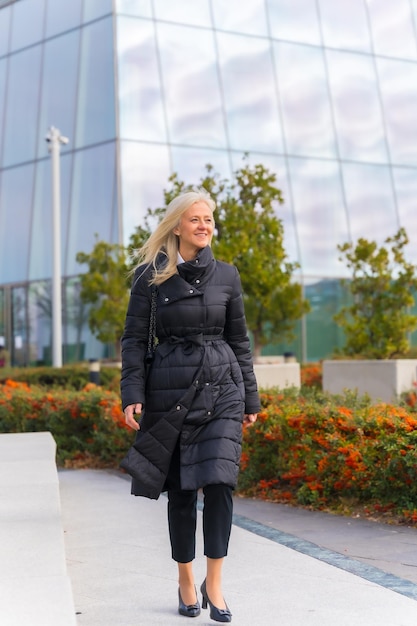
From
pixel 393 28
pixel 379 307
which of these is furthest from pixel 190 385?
pixel 393 28

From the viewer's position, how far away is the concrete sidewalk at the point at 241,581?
4.31m

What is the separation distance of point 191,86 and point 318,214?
15.2ft

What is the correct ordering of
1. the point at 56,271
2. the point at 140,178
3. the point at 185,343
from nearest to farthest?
1. the point at 185,343
2. the point at 56,271
3. the point at 140,178

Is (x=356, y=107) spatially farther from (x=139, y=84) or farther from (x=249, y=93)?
(x=139, y=84)

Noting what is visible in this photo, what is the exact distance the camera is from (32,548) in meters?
4.27

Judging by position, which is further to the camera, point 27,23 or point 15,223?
point 27,23

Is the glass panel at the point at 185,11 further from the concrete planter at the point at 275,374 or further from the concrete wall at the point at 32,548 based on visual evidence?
the concrete wall at the point at 32,548

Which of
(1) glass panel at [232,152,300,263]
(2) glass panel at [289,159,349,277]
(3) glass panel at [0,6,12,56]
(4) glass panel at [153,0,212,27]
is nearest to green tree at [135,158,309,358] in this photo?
(1) glass panel at [232,152,300,263]

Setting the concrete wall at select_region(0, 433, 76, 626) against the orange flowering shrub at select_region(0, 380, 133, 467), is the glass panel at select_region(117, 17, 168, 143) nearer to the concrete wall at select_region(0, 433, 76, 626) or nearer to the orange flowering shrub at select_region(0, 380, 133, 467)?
the orange flowering shrub at select_region(0, 380, 133, 467)

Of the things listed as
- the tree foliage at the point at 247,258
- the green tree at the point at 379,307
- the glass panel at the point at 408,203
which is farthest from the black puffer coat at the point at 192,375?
the glass panel at the point at 408,203

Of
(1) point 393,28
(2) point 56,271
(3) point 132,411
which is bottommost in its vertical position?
(3) point 132,411

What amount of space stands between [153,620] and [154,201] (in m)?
18.9

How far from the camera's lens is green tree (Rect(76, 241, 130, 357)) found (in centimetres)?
1972

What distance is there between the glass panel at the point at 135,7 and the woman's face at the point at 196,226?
20464 mm
